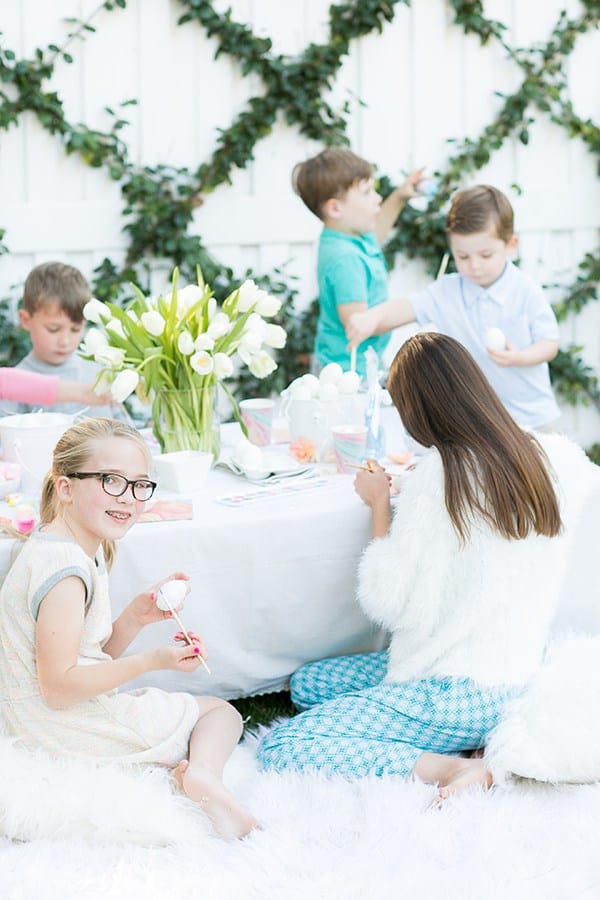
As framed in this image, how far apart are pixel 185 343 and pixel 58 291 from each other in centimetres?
87

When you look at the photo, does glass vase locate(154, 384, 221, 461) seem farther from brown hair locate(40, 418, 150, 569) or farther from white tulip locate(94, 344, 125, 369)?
brown hair locate(40, 418, 150, 569)

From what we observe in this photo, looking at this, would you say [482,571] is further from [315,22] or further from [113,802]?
[315,22]

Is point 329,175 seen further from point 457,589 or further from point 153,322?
point 457,589

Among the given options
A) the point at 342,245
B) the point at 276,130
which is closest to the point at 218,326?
the point at 342,245

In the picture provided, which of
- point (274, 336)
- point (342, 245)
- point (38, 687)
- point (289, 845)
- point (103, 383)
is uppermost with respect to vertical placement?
point (342, 245)

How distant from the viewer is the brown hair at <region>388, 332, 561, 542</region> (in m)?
2.31

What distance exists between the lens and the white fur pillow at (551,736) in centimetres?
224

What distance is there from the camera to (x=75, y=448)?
214 centimetres

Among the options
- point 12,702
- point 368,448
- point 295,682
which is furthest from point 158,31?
point 12,702

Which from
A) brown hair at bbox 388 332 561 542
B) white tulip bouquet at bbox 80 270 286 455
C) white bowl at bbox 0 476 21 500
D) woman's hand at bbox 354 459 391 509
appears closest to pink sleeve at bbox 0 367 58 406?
white tulip bouquet at bbox 80 270 286 455

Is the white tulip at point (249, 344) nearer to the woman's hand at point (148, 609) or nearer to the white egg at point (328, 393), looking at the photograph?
the white egg at point (328, 393)

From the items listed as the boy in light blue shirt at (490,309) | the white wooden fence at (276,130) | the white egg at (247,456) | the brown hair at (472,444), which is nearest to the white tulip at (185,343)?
the white egg at (247,456)

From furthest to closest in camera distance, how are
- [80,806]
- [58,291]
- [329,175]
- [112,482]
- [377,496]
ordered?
[329,175] < [58,291] < [377,496] < [112,482] < [80,806]

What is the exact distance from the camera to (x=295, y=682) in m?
2.64
